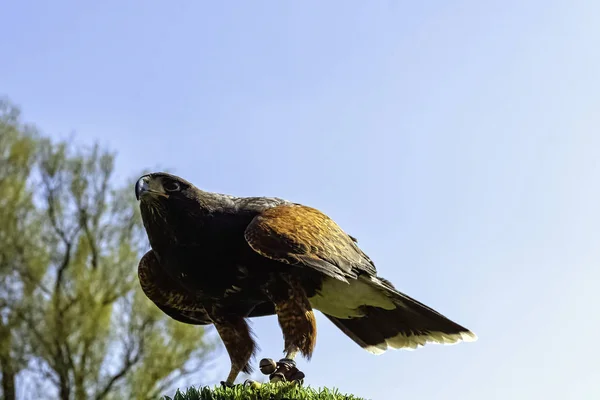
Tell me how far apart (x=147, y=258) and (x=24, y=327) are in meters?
12.0

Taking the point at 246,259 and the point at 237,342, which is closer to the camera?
the point at 246,259

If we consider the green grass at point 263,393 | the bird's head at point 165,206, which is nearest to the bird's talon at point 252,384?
the green grass at point 263,393

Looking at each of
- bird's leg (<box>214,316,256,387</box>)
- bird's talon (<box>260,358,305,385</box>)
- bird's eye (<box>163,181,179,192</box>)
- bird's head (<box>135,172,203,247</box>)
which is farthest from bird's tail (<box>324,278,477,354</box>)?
bird's eye (<box>163,181,179,192</box>)

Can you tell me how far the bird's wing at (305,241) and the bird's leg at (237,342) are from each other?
859mm

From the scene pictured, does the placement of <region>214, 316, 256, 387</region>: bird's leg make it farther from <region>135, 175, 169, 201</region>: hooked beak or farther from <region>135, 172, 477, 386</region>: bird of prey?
<region>135, 175, 169, 201</region>: hooked beak

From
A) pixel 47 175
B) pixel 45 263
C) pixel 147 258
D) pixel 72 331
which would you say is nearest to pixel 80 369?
pixel 72 331

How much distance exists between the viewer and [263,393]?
3.90m

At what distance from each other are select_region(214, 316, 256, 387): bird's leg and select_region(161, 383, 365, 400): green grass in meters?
1.34

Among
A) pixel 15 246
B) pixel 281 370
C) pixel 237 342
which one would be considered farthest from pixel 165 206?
pixel 15 246

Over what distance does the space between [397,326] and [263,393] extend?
2.33 m

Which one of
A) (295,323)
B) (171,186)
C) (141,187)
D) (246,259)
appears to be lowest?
(295,323)

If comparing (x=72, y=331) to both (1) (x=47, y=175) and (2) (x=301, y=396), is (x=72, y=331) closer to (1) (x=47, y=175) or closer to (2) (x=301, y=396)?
(1) (x=47, y=175)

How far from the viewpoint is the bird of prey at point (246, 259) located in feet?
16.1

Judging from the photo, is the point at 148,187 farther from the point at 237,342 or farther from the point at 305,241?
the point at 237,342
